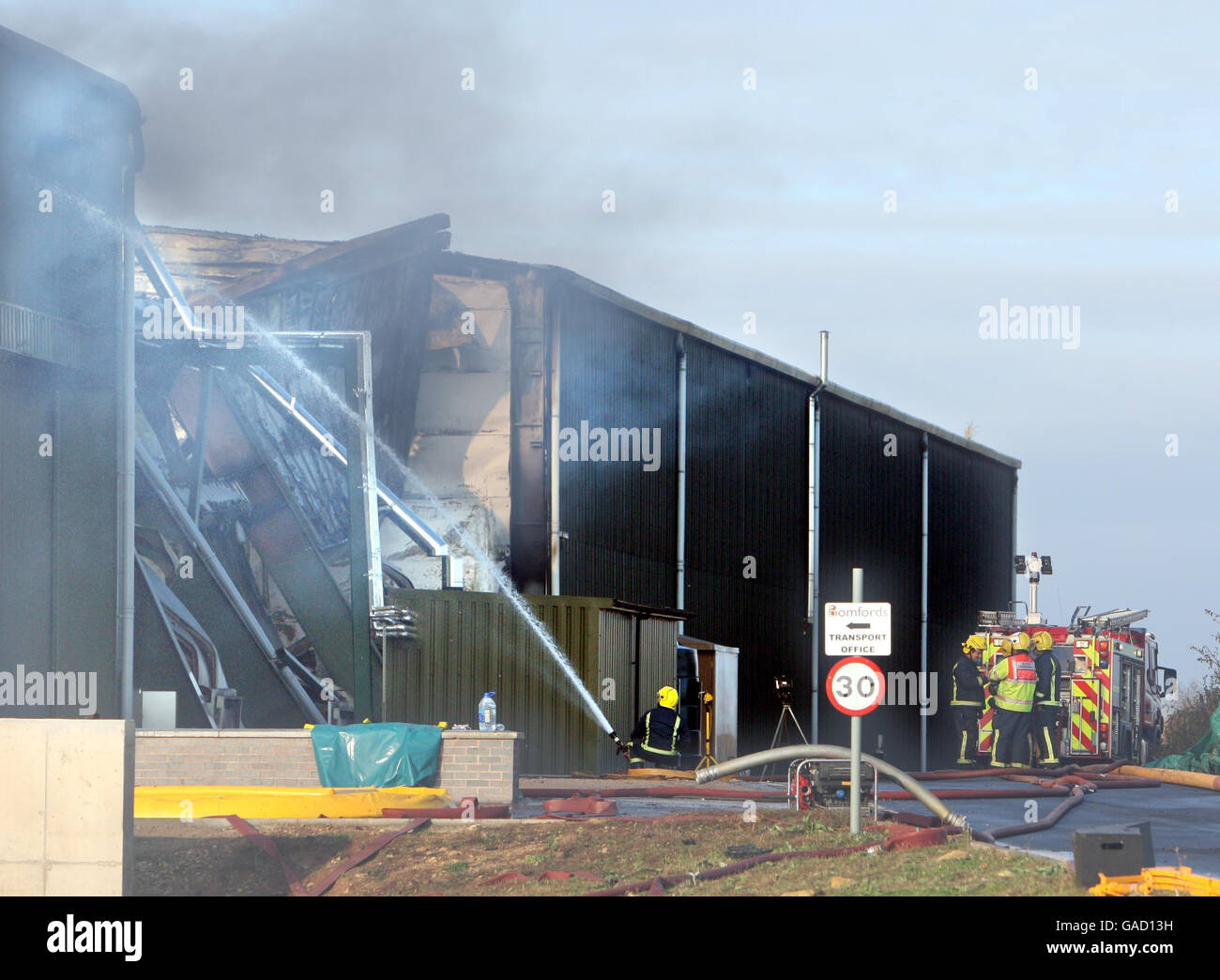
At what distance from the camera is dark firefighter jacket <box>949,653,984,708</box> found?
83.9 feet

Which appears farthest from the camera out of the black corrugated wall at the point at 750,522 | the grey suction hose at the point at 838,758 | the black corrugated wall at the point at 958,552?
the black corrugated wall at the point at 958,552

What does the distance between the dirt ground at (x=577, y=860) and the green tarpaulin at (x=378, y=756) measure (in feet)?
5.19

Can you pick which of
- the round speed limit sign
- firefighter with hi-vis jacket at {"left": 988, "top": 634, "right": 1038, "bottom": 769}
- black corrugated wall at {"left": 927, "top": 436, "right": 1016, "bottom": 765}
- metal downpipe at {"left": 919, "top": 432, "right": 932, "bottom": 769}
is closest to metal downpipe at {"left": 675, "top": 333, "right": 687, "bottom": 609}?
firefighter with hi-vis jacket at {"left": 988, "top": 634, "right": 1038, "bottom": 769}

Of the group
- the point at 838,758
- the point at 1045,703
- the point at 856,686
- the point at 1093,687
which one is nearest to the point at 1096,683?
the point at 1093,687

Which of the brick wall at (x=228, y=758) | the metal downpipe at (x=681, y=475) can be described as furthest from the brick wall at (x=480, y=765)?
the metal downpipe at (x=681, y=475)

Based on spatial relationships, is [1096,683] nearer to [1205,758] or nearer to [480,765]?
[1205,758]

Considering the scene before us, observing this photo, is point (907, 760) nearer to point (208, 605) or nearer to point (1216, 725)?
point (1216, 725)

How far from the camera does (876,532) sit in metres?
35.8

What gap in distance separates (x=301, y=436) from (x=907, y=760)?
19.3 metres

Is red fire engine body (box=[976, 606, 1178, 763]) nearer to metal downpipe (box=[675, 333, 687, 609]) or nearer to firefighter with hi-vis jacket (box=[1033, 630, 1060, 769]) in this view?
firefighter with hi-vis jacket (box=[1033, 630, 1060, 769])

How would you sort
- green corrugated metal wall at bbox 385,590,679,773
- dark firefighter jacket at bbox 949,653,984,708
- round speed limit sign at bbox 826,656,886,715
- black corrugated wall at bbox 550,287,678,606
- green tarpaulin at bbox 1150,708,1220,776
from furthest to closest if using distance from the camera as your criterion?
dark firefighter jacket at bbox 949,653,984,708
black corrugated wall at bbox 550,287,678,606
green tarpaulin at bbox 1150,708,1220,776
green corrugated metal wall at bbox 385,590,679,773
round speed limit sign at bbox 826,656,886,715

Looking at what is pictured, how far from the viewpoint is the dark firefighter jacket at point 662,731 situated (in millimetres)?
21312

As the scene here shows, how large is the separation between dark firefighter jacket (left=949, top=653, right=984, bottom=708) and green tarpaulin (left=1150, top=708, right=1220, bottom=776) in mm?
3145

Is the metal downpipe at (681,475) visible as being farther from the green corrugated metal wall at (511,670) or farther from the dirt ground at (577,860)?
the dirt ground at (577,860)
